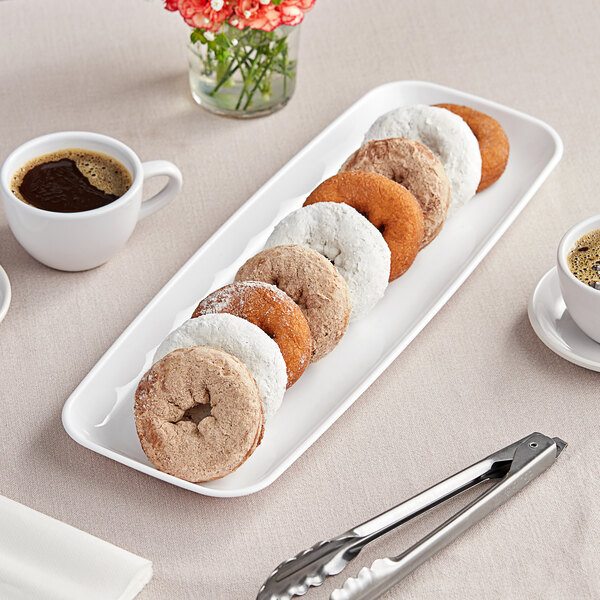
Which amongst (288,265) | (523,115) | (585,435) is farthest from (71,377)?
(523,115)

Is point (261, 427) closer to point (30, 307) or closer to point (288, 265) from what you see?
point (288, 265)

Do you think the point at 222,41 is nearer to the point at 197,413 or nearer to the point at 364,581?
the point at 197,413

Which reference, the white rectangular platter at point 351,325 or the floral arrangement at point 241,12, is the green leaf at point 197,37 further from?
the white rectangular platter at point 351,325

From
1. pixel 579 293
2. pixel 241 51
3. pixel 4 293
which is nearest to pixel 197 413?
pixel 4 293

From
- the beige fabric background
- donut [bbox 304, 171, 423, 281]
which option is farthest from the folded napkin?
donut [bbox 304, 171, 423, 281]

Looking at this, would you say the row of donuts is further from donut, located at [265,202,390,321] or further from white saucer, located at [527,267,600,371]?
white saucer, located at [527,267,600,371]

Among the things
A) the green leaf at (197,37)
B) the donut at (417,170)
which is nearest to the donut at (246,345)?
the donut at (417,170)
